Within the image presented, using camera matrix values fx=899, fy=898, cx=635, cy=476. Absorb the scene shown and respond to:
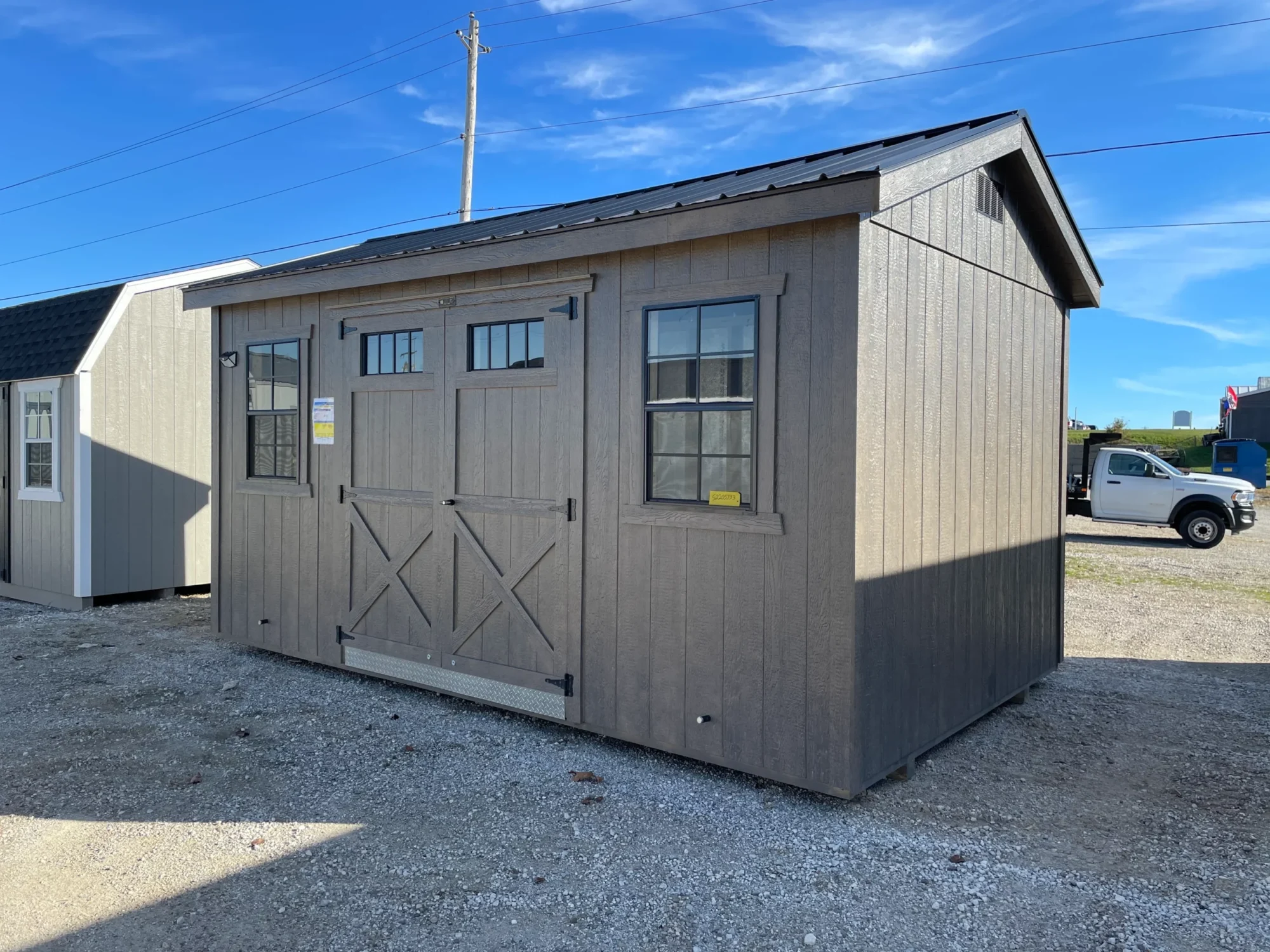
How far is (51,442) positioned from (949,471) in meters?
8.40

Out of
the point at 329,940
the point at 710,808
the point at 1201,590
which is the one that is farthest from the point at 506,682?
the point at 1201,590

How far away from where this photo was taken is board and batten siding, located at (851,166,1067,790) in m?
3.93

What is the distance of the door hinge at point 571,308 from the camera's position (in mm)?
4719

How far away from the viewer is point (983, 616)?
505 cm

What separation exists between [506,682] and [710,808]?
5.42 ft

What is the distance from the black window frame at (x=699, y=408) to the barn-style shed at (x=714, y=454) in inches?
Answer: 0.6

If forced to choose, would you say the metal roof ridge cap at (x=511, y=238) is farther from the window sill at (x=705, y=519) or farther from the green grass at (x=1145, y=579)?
the green grass at (x=1145, y=579)

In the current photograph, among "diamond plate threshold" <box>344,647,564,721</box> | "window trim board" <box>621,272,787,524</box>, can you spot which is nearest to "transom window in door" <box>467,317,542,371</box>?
"window trim board" <box>621,272,787,524</box>

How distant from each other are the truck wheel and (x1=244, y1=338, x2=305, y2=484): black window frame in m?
13.4

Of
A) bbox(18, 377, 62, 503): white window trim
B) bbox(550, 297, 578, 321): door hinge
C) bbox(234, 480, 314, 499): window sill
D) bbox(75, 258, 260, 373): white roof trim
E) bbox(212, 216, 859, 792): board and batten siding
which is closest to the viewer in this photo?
bbox(212, 216, 859, 792): board and batten siding

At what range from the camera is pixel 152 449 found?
8.84 meters

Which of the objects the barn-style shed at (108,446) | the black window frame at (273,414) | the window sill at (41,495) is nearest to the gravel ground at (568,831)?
the black window frame at (273,414)

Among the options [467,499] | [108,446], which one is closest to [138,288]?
[108,446]

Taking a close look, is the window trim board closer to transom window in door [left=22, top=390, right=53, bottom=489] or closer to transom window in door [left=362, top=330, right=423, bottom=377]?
transom window in door [left=362, top=330, right=423, bottom=377]
